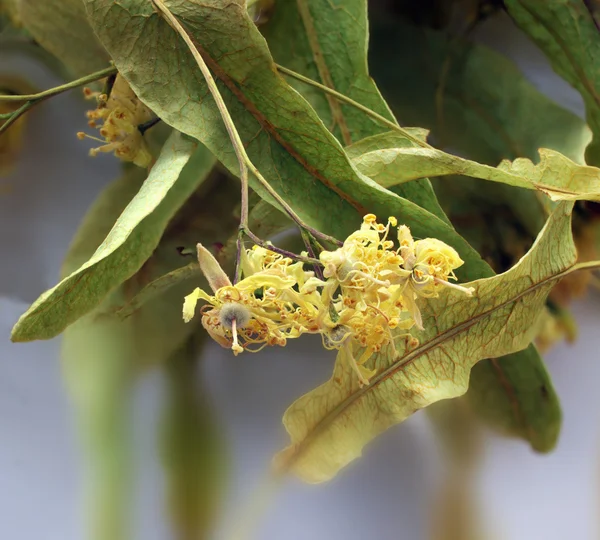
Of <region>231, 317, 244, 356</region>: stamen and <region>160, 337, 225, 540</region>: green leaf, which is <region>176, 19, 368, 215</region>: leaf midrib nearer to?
<region>231, 317, 244, 356</region>: stamen

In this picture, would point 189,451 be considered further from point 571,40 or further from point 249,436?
point 571,40

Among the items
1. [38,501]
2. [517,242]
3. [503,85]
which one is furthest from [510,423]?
[38,501]

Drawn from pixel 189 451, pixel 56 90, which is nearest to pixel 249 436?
pixel 189 451

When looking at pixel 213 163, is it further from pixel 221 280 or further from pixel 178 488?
pixel 178 488

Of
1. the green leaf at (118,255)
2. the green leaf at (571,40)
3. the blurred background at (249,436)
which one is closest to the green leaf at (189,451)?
the blurred background at (249,436)

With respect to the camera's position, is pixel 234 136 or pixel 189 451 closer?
pixel 234 136

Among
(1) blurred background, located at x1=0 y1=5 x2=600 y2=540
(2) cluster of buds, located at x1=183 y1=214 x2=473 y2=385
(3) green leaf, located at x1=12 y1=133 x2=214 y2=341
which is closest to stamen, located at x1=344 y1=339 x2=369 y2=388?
(2) cluster of buds, located at x1=183 y1=214 x2=473 y2=385
